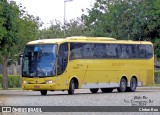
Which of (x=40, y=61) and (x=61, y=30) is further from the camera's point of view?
(x=61, y=30)

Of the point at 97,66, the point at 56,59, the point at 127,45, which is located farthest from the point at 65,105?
the point at 127,45

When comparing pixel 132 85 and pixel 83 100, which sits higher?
pixel 83 100

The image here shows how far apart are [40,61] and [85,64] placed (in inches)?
137

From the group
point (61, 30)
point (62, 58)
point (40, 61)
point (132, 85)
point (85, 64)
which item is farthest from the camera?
point (61, 30)

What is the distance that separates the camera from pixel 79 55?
4084cm

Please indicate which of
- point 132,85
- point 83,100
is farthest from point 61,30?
point 83,100

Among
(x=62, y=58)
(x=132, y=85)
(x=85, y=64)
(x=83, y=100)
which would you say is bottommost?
(x=132, y=85)

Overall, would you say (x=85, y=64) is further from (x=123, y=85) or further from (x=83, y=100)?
(x=83, y=100)

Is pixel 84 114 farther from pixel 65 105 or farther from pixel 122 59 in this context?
pixel 122 59

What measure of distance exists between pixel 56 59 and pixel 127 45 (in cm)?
807

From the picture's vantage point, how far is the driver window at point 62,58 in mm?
39344

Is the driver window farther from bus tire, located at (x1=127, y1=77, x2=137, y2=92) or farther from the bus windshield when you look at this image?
bus tire, located at (x1=127, y1=77, x2=137, y2=92)

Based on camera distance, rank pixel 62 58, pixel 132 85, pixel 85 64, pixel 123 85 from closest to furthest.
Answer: pixel 62 58 → pixel 85 64 → pixel 123 85 → pixel 132 85

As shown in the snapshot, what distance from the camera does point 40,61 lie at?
39.3 m
